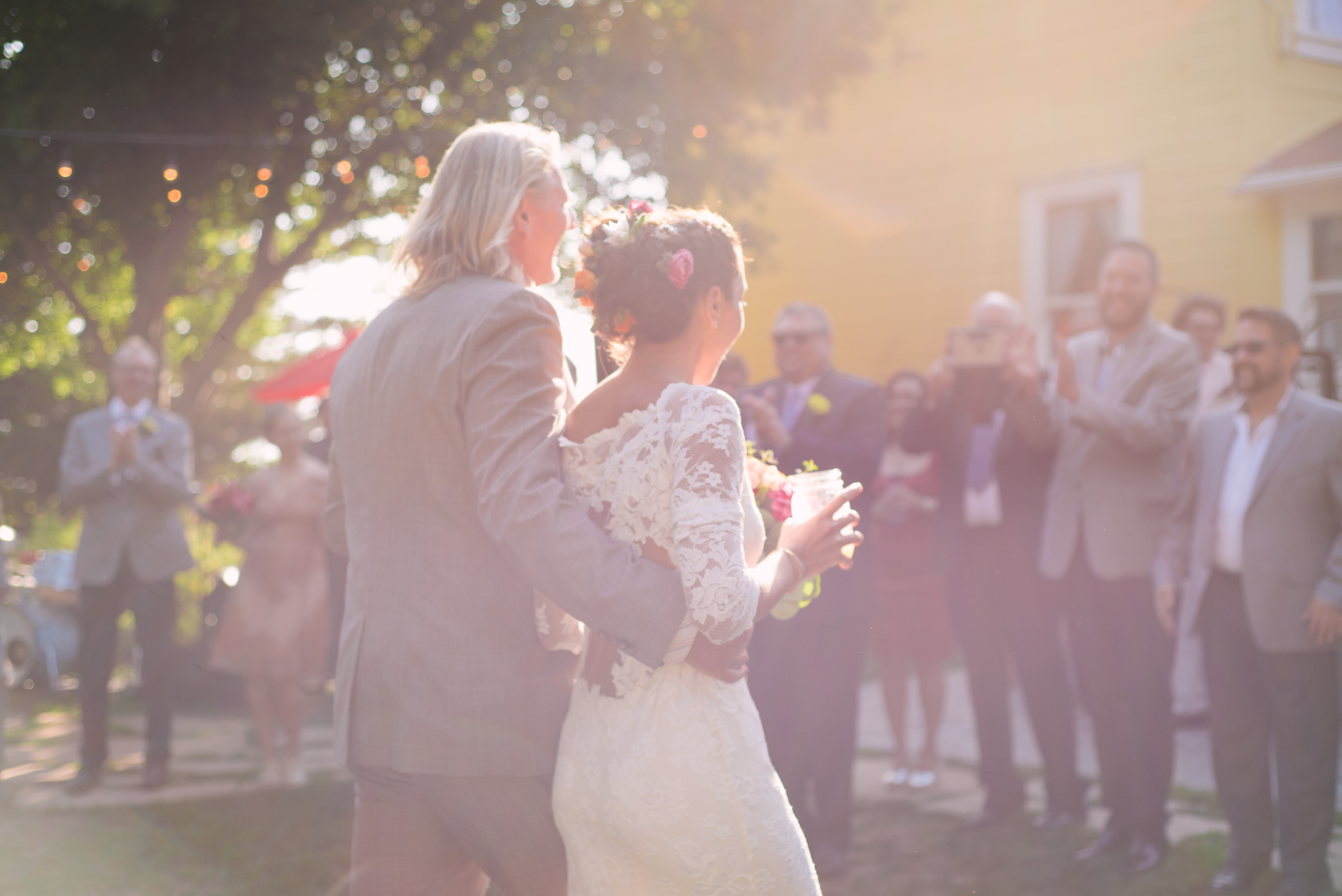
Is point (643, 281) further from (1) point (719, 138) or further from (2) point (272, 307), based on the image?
(2) point (272, 307)

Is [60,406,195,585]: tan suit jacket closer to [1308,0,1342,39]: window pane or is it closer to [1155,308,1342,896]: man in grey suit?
[1155,308,1342,896]: man in grey suit

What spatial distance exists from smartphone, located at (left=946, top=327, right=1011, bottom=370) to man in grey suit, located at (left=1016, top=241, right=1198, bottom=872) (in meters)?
0.25

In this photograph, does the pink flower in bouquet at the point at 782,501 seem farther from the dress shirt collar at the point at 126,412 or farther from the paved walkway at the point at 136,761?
the dress shirt collar at the point at 126,412

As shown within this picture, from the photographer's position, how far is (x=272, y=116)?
8.89 metres

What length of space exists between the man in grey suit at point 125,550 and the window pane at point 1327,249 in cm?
874

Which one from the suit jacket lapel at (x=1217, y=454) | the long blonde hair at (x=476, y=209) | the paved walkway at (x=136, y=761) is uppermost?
the long blonde hair at (x=476, y=209)

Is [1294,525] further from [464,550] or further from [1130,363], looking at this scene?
[464,550]

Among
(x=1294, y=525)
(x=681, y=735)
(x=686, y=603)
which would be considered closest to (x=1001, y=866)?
(x=1294, y=525)

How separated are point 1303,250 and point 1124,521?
6084 millimetres

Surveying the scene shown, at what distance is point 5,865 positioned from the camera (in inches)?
195

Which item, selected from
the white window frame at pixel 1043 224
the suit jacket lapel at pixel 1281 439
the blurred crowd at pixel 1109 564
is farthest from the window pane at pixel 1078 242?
the suit jacket lapel at pixel 1281 439

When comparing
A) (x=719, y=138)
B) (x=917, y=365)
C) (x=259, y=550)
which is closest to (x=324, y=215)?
(x=719, y=138)

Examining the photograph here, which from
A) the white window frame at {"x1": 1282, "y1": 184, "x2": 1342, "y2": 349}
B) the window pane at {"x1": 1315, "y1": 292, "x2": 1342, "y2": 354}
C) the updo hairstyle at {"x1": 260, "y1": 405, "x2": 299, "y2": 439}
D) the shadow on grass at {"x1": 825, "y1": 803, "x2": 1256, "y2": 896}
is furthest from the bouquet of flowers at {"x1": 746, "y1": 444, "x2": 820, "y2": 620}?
the white window frame at {"x1": 1282, "y1": 184, "x2": 1342, "y2": 349}

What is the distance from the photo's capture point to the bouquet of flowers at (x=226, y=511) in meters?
7.33
